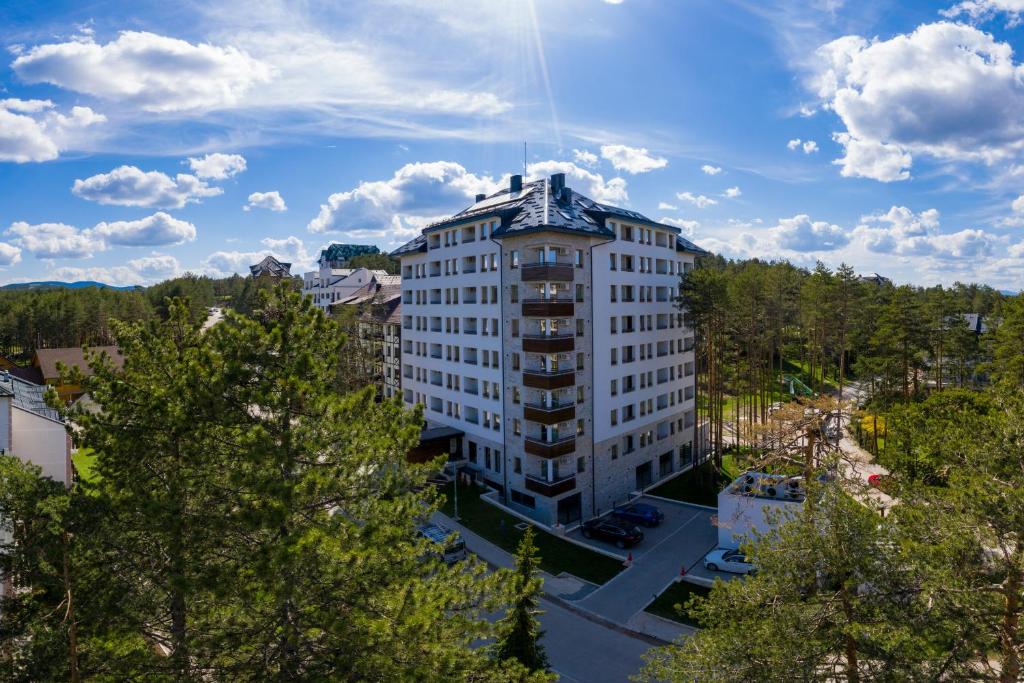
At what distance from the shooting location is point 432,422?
42062mm

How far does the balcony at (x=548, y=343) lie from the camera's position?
31.6m

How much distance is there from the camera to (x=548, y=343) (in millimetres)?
31562

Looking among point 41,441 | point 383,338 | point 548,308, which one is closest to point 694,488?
point 548,308

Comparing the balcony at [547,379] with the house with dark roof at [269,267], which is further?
the house with dark roof at [269,267]

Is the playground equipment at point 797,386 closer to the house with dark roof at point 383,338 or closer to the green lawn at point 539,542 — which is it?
the house with dark roof at point 383,338

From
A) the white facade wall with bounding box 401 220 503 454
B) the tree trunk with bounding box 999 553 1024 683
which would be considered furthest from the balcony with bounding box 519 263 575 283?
the tree trunk with bounding box 999 553 1024 683

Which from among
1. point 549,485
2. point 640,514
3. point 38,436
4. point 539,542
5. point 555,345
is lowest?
point 539,542

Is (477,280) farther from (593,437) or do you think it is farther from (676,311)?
(676,311)

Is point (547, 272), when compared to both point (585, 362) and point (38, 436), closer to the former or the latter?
point (585, 362)

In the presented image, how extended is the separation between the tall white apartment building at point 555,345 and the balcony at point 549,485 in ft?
0.28

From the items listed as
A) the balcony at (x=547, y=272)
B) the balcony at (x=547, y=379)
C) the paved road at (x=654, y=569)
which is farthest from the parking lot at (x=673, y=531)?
the balcony at (x=547, y=272)

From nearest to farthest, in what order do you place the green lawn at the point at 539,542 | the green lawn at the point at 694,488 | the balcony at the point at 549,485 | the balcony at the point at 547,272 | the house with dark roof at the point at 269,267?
1. the green lawn at the point at 539,542
2. the balcony at the point at 549,485
3. the balcony at the point at 547,272
4. the green lawn at the point at 694,488
5. the house with dark roof at the point at 269,267

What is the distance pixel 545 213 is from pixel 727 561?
20.4 metres

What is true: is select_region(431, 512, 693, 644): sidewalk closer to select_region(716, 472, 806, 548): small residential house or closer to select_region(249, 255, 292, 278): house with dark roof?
select_region(716, 472, 806, 548): small residential house
